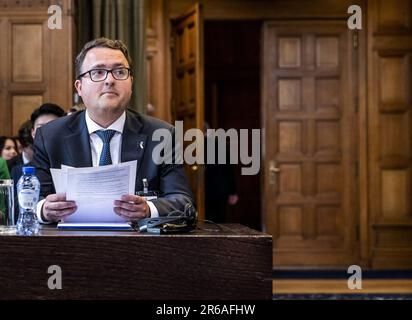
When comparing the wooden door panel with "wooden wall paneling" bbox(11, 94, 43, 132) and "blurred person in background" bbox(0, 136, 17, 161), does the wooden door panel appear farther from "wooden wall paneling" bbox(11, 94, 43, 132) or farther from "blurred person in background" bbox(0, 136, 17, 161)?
"blurred person in background" bbox(0, 136, 17, 161)

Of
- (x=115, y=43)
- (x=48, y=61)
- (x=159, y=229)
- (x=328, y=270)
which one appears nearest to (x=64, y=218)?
(x=159, y=229)

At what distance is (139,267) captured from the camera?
2.12 meters

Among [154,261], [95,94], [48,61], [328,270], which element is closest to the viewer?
[154,261]

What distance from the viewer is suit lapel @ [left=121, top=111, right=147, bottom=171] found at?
117 inches

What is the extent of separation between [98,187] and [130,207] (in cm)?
14

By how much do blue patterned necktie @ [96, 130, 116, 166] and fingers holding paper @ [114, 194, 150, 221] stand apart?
16.7 inches

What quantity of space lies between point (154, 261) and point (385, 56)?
7055 millimetres

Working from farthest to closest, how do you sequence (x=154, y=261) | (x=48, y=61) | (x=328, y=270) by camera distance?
(x=328, y=270)
(x=48, y=61)
(x=154, y=261)

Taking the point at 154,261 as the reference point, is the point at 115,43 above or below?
above

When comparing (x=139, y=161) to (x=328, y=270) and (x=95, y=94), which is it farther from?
(x=328, y=270)

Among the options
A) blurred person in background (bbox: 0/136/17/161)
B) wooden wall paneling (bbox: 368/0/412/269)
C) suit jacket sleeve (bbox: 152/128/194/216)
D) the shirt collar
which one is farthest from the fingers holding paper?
A: wooden wall paneling (bbox: 368/0/412/269)

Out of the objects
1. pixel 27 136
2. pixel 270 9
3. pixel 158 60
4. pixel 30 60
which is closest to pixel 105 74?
pixel 27 136

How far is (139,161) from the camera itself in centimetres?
300

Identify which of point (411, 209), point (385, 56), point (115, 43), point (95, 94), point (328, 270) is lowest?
point (328, 270)
